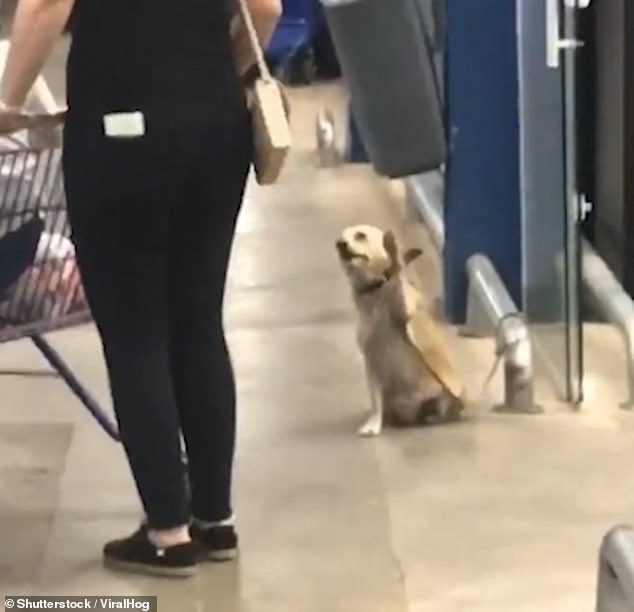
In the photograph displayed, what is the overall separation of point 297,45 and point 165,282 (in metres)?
6.06

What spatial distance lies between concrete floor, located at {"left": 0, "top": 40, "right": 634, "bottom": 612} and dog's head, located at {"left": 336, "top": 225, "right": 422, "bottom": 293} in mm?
350

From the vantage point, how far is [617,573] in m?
2.43

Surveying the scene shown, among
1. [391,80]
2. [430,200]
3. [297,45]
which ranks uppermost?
[391,80]

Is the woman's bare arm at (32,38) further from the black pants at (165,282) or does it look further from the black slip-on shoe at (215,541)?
the black slip-on shoe at (215,541)

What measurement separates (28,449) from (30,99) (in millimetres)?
857

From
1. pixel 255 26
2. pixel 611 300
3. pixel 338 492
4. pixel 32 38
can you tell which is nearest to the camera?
pixel 32 38

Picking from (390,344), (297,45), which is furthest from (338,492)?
(297,45)

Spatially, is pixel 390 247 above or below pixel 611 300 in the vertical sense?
above

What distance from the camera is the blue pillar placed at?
4.43 meters

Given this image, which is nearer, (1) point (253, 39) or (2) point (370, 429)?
(1) point (253, 39)

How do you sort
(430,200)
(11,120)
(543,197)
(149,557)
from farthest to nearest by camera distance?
(430,200) < (543,197) < (149,557) < (11,120)

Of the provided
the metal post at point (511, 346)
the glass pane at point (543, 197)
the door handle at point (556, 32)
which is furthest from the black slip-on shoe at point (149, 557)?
the door handle at point (556, 32)

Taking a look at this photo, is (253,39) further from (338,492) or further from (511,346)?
(511,346)

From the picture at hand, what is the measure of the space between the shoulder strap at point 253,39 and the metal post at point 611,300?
144 centimetres
